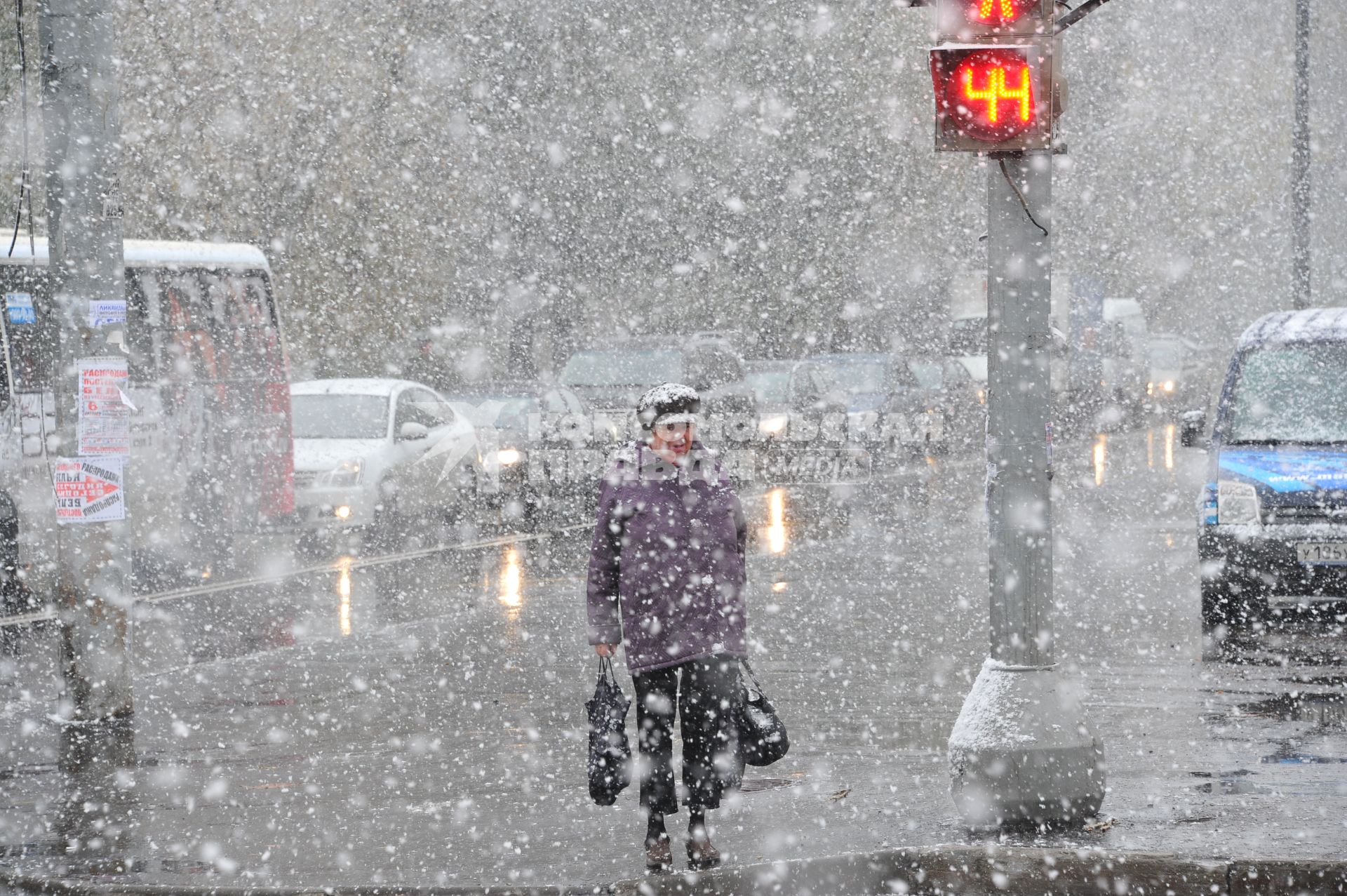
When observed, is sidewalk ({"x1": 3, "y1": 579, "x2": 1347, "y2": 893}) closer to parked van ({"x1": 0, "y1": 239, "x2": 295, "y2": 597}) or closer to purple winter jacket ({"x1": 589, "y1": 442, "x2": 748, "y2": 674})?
purple winter jacket ({"x1": 589, "y1": 442, "x2": 748, "y2": 674})

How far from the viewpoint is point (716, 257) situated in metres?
32.0

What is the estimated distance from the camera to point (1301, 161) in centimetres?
2600

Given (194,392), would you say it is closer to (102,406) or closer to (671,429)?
(102,406)

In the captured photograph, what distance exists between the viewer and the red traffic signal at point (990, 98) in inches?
247

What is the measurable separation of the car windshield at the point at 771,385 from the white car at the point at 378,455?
5801 millimetres

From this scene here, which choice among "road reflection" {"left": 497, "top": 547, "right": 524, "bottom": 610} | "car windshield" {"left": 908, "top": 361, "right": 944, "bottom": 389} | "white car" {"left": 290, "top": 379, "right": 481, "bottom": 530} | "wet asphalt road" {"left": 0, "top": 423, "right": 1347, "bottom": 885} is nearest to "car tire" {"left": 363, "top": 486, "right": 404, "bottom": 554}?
"white car" {"left": 290, "top": 379, "right": 481, "bottom": 530}

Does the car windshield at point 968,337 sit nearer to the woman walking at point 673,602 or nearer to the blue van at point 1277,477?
the blue van at point 1277,477

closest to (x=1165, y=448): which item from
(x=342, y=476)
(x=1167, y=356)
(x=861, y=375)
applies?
(x=861, y=375)

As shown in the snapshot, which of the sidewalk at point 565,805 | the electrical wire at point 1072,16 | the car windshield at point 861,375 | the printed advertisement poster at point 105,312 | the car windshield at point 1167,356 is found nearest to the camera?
the sidewalk at point 565,805

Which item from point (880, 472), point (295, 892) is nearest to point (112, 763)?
point (295, 892)

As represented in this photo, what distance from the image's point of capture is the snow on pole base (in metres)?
6.20

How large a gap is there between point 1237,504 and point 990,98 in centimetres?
523

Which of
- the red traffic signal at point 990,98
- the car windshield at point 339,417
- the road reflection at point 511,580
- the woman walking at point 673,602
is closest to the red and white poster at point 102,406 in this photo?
the woman walking at point 673,602

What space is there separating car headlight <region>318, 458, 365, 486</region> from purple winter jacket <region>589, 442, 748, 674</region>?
1135cm
